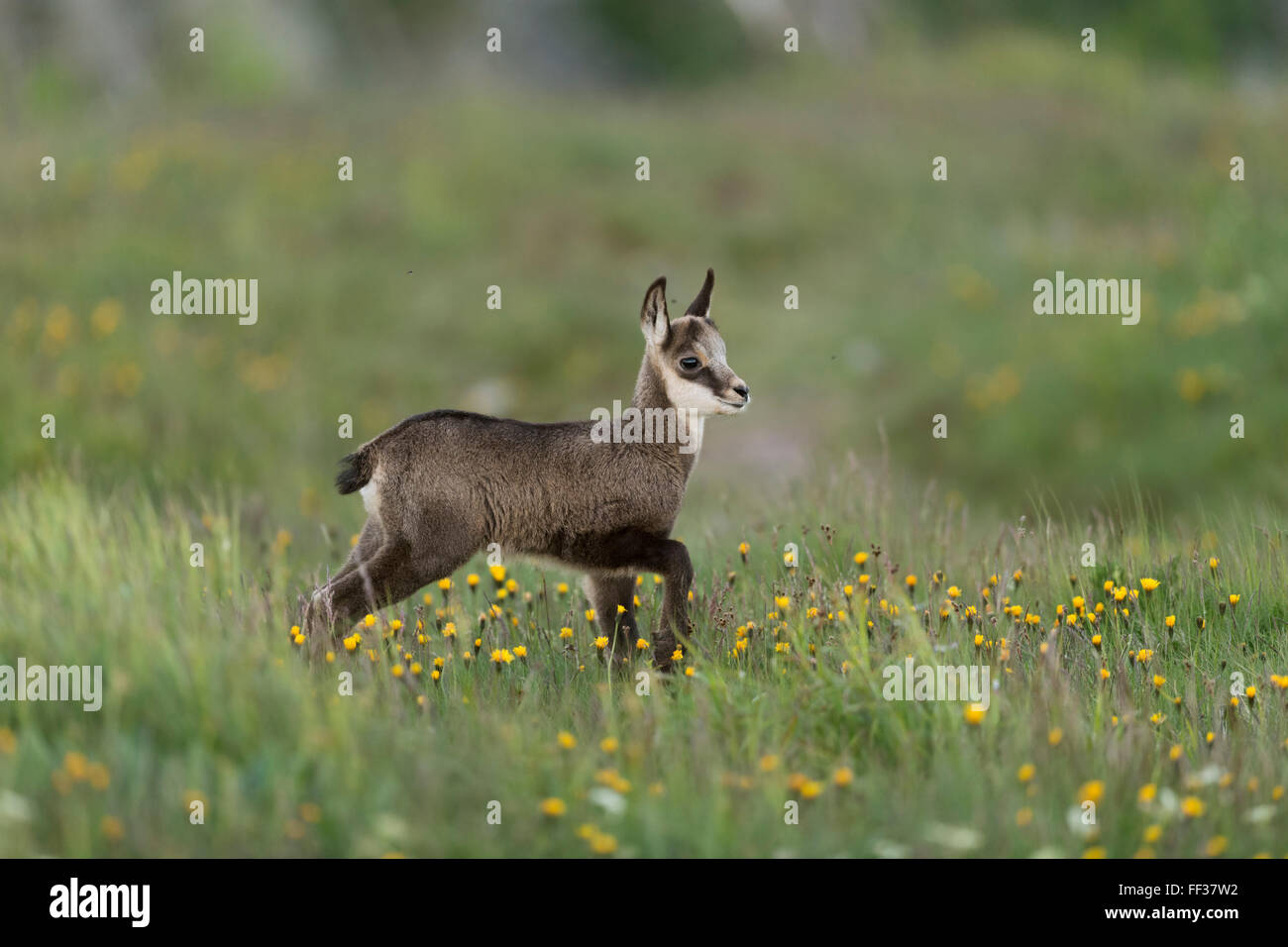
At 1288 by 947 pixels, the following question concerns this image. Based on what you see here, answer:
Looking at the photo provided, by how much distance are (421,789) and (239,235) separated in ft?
48.2

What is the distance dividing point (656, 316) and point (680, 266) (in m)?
12.7

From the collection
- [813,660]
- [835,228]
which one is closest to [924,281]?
[835,228]

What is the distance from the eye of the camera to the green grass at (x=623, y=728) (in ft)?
14.4

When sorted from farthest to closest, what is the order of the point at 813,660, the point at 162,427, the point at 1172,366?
the point at 1172,366 < the point at 162,427 < the point at 813,660

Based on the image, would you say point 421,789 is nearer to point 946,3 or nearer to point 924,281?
point 924,281

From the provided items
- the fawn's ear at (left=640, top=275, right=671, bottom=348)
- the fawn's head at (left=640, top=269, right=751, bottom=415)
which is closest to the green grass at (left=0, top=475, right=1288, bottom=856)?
the fawn's head at (left=640, top=269, right=751, bottom=415)

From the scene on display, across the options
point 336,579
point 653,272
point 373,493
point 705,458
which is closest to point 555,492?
point 373,493

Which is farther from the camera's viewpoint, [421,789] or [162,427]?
[162,427]

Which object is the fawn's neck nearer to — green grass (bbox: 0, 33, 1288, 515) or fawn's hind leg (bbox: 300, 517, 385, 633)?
fawn's hind leg (bbox: 300, 517, 385, 633)

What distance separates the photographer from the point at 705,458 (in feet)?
48.7

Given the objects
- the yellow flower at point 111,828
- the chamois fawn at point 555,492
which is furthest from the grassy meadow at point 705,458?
the chamois fawn at point 555,492

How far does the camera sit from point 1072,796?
4.81 metres

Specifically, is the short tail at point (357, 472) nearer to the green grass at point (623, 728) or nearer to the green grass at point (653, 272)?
the green grass at point (623, 728)

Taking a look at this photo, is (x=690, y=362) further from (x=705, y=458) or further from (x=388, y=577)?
(x=705, y=458)
